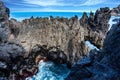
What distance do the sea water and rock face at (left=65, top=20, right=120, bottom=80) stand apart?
28775 mm

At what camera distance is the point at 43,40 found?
167 ft

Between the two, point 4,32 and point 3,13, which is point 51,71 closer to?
point 4,32

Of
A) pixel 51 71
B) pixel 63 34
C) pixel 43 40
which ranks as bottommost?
pixel 51 71

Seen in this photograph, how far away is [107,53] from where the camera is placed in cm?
1755

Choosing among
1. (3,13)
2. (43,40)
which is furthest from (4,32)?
(43,40)

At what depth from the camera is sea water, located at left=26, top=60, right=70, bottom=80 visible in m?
48.2

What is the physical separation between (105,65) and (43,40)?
35.1 meters

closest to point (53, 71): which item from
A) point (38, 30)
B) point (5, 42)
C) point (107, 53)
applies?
point (38, 30)

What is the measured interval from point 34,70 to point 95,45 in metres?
13.5

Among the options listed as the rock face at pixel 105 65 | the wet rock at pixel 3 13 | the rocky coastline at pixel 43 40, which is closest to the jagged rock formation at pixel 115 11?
the rocky coastline at pixel 43 40

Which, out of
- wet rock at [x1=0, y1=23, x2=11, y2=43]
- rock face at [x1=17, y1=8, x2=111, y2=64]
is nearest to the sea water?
rock face at [x1=17, y1=8, x2=111, y2=64]

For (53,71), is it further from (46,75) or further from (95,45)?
(95,45)

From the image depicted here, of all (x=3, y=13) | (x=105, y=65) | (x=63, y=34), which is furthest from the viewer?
(x=63, y=34)

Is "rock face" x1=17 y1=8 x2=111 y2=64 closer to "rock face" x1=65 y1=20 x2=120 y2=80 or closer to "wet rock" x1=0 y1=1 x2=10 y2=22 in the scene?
"wet rock" x1=0 y1=1 x2=10 y2=22
